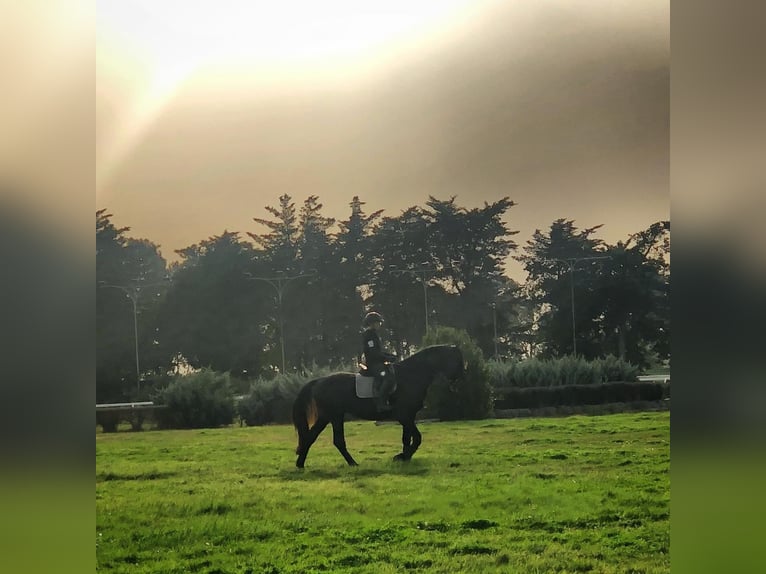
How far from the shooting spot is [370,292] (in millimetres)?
5160

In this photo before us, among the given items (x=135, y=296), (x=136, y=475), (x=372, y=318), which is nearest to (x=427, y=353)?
(x=372, y=318)

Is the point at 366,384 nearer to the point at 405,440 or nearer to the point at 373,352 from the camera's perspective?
the point at 373,352

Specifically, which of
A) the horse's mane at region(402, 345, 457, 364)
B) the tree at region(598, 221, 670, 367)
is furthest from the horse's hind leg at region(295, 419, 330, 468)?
the tree at region(598, 221, 670, 367)

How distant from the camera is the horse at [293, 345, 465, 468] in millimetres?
5086

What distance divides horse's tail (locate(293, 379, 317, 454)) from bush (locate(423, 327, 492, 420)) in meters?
0.86

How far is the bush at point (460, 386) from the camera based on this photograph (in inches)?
203

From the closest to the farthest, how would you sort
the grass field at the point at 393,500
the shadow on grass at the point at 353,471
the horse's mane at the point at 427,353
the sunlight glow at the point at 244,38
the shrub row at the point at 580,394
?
the grass field at the point at 393,500 → the sunlight glow at the point at 244,38 → the shadow on grass at the point at 353,471 → the horse's mane at the point at 427,353 → the shrub row at the point at 580,394

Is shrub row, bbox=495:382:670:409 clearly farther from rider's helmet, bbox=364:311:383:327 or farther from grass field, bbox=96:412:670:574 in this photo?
rider's helmet, bbox=364:311:383:327

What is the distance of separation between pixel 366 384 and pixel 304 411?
19.7 inches

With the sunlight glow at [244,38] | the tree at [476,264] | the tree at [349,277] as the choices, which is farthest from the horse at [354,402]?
the sunlight glow at [244,38]

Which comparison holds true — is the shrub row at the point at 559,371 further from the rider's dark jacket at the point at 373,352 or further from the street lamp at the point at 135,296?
the street lamp at the point at 135,296

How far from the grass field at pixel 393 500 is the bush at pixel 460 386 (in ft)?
0.36

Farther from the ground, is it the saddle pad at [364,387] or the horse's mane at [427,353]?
the horse's mane at [427,353]
